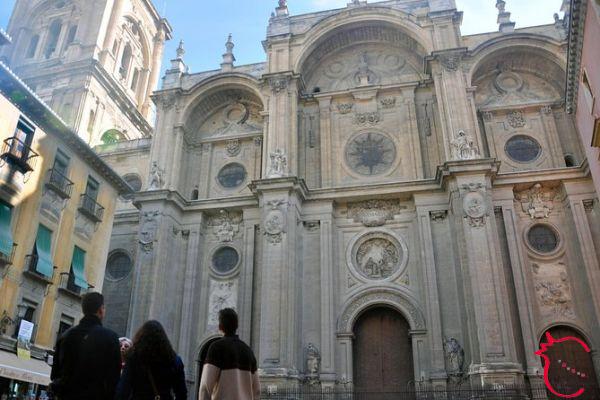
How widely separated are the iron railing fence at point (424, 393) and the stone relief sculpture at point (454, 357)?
2.02ft

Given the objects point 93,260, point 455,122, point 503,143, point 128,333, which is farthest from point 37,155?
point 503,143

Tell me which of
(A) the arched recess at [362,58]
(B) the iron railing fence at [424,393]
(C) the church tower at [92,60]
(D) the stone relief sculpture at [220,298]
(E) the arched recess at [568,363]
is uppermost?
(C) the church tower at [92,60]

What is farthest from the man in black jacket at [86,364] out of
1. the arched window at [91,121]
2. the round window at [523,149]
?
the arched window at [91,121]

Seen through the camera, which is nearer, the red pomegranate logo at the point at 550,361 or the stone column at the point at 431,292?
the red pomegranate logo at the point at 550,361

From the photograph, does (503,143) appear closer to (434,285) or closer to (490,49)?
(490,49)

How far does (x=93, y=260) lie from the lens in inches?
838

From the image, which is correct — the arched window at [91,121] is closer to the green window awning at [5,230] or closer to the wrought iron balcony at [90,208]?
the wrought iron balcony at [90,208]

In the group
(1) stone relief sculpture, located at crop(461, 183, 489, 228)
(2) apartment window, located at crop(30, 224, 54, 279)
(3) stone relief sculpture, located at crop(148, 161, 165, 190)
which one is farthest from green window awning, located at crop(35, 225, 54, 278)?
(1) stone relief sculpture, located at crop(461, 183, 489, 228)

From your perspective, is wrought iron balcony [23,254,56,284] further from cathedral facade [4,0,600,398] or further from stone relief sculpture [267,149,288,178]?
stone relief sculpture [267,149,288,178]

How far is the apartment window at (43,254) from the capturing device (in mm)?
17609

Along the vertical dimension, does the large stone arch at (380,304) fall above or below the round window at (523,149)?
below

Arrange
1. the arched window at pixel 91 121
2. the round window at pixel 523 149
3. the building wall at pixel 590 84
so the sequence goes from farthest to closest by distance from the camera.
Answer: the arched window at pixel 91 121, the round window at pixel 523 149, the building wall at pixel 590 84

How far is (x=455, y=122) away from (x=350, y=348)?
11034mm

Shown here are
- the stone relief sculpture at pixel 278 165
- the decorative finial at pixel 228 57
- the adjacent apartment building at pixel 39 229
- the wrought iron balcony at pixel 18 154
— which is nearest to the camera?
the adjacent apartment building at pixel 39 229
